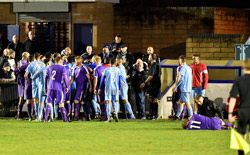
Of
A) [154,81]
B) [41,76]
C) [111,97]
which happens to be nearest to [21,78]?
[41,76]

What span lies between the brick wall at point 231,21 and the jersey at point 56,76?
32.6ft

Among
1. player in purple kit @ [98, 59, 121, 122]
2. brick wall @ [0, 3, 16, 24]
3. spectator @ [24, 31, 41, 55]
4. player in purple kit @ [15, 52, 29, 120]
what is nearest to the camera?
player in purple kit @ [98, 59, 121, 122]

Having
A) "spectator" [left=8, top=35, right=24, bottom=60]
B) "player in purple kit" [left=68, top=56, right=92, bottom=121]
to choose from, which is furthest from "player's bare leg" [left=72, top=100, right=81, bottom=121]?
"spectator" [left=8, top=35, right=24, bottom=60]

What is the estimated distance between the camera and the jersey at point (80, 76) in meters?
24.3

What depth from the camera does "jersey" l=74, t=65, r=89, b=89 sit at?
958 inches

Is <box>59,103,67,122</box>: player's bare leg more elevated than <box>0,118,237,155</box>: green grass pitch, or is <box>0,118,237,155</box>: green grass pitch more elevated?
<box>59,103,67,122</box>: player's bare leg

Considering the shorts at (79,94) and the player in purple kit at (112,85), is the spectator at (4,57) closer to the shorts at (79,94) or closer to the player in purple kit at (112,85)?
the shorts at (79,94)

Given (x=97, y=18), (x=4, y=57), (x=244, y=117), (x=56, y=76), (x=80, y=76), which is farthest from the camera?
(x=97, y=18)

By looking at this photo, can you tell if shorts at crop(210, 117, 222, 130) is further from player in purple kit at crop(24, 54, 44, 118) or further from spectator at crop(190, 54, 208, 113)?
player in purple kit at crop(24, 54, 44, 118)

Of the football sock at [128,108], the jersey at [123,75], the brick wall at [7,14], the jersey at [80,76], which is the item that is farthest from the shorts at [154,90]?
the brick wall at [7,14]

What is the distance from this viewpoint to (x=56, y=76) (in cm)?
2319

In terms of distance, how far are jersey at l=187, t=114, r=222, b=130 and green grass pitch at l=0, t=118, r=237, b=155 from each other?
30 cm

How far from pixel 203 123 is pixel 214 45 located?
9.73 m

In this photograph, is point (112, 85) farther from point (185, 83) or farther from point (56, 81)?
point (185, 83)
